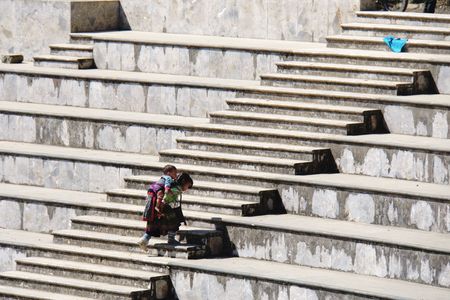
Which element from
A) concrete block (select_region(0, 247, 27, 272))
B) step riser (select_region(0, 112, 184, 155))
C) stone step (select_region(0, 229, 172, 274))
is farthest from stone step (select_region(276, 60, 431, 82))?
concrete block (select_region(0, 247, 27, 272))

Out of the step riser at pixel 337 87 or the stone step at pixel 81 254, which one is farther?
the step riser at pixel 337 87

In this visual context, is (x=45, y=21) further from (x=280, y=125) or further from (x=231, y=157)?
(x=231, y=157)

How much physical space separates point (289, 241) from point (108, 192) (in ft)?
9.33

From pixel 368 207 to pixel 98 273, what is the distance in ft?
10.1

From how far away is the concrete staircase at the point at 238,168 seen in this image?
832 inches

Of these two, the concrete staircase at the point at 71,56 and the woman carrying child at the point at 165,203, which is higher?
the concrete staircase at the point at 71,56

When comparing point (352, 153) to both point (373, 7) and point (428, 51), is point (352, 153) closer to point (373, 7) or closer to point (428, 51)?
point (428, 51)

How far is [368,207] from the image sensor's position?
2167cm

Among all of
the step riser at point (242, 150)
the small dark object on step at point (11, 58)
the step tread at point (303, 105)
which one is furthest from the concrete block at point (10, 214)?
the small dark object on step at point (11, 58)

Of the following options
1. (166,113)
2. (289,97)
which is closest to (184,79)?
(166,113)

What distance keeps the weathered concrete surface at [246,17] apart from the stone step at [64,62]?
1.47m

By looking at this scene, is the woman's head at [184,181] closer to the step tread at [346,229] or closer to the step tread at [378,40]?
the step tread at [346,229]

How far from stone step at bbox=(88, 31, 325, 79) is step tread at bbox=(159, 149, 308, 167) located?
7.62ft

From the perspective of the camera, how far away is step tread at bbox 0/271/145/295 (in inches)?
846
